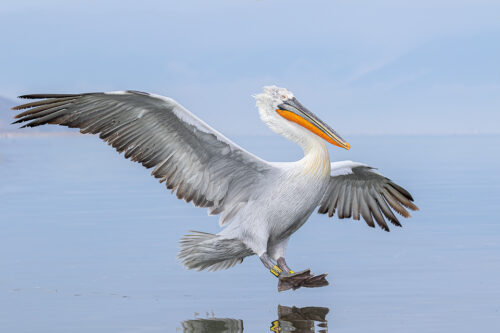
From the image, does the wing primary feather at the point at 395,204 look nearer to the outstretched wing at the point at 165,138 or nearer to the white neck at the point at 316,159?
the white neck at the point at 316,159

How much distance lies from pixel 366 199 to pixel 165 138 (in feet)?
9.76

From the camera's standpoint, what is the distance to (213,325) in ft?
28.3

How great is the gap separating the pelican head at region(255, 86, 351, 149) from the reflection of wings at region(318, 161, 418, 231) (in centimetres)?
153

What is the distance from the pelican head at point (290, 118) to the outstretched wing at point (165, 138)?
505 mm

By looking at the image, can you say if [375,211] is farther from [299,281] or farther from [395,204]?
[299,281]

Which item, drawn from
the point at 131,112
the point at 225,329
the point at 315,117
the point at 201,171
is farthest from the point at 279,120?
the point at 225,329

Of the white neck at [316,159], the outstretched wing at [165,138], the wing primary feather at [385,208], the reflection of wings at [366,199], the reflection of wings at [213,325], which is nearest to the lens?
the reflection of wings at [213,325]

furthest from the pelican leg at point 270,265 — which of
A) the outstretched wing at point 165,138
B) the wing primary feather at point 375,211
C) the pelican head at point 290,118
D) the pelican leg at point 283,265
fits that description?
the wing primary feather at point 375,211

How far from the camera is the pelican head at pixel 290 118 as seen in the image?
9.41 metres

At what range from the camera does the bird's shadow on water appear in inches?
335

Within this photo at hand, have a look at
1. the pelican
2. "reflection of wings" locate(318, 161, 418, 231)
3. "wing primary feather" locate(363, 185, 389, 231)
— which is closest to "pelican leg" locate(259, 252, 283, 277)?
the pelican

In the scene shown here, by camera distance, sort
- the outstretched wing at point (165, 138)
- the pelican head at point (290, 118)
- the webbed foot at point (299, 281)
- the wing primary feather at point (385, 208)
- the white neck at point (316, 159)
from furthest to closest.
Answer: the wing primary feather at point (385, 208)
the pelican head at point (290, 118)
the white neck at point (316, 159)
the webbed foot at point (299, 281)
the outstretched wing at point (165, 138)

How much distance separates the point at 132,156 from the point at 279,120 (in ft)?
5.01

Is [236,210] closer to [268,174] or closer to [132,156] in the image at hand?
[268,174]
